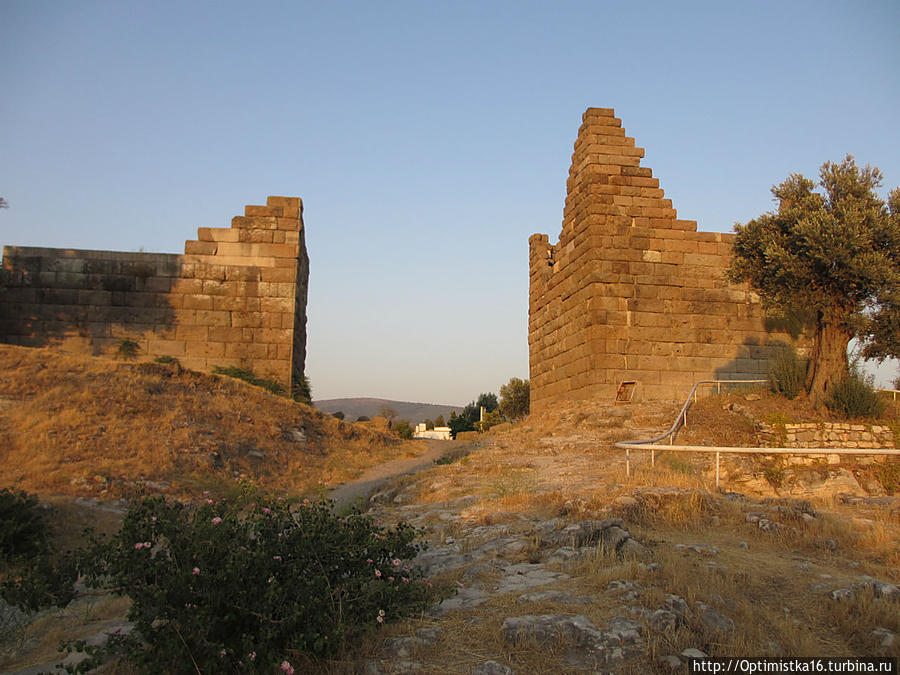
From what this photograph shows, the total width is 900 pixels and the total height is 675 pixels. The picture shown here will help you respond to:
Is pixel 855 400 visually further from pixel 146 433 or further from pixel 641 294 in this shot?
pixel 146 433

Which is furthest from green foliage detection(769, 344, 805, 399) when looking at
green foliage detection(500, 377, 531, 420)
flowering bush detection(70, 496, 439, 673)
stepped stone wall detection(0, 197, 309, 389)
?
green foliage detection(500, 377, 531, 420)

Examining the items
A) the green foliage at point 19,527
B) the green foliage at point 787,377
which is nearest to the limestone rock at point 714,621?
the green foliage at point 19,527

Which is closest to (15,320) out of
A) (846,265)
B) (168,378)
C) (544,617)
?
(168,378)

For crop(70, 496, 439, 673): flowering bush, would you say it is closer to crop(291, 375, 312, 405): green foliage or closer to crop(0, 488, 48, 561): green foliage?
crop(0, 488, 48, 561): green foliage

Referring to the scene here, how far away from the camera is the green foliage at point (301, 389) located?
18.8m

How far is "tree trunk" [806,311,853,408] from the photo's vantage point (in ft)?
41.1

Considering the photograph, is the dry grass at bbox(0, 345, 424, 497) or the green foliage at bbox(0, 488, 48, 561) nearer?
the green foliage at bbox(0, 488, 48, 561)

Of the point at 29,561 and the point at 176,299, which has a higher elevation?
the point at 176,299

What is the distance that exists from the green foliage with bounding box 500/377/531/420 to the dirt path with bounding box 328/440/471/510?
997 inches

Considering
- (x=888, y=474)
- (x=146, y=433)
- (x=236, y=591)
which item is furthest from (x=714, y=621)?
(x=146, y=433)

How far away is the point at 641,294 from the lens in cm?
1727

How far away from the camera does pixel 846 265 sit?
12203mm

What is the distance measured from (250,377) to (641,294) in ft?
35.8

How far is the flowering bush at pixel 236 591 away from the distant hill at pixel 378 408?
12428 cm
